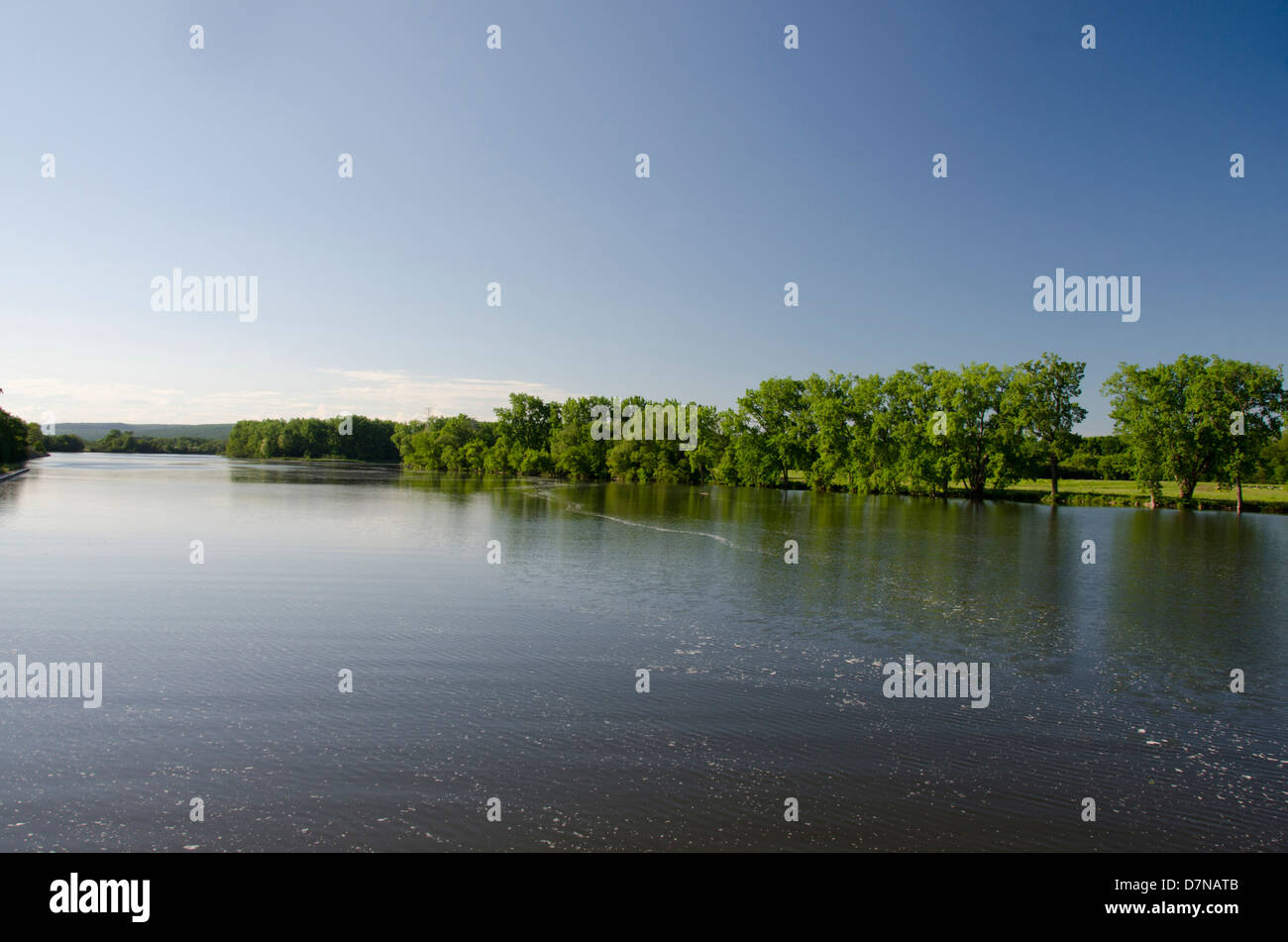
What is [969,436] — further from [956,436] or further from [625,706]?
[625,706]

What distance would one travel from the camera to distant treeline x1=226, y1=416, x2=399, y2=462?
18588 cm

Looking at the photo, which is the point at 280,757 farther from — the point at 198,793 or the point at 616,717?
the point at 616,717

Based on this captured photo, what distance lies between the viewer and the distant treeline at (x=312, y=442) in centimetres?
18588

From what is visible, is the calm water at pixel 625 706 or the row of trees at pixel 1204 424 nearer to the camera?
the calm water at pixel 625 706

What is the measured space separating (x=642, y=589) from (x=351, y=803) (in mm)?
13053

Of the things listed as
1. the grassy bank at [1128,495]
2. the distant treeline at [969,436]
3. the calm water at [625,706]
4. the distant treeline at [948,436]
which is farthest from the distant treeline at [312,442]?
the calm water at [625,706]

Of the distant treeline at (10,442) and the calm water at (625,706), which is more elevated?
the distant treeline at (10,442)

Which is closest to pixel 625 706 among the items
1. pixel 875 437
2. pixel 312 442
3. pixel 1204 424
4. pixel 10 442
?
pixel 1204 424

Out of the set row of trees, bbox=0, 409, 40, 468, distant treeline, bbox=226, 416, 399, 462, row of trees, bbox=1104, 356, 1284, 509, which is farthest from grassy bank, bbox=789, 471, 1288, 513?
distant treeline, bbox=226, 416, 399, 462

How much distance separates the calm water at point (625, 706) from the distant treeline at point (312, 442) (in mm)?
172705

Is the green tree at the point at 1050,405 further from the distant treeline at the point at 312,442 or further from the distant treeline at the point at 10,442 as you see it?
the distant treeline at the point at 312,442

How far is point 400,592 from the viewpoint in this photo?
62.3 ft

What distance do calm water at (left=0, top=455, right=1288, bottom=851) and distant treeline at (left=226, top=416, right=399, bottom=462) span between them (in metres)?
173

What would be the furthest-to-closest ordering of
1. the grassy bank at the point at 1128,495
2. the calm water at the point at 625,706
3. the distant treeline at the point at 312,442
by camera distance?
the distant treeline at the point at 312,442, the grassy bank at the point at 1128,495, the calm water at the point at 625,706
